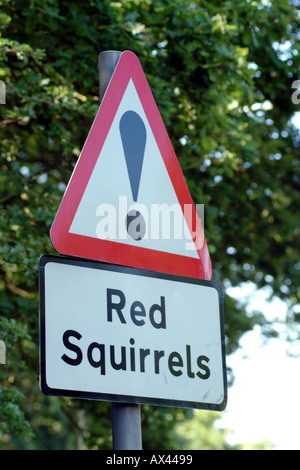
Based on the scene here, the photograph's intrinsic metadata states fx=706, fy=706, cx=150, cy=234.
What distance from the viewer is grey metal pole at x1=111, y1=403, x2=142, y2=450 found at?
76.8 inches

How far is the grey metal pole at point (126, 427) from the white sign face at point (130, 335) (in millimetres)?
41

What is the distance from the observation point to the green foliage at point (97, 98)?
5172 millimetres

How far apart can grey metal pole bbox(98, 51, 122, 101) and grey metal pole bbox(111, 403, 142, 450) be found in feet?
3.45

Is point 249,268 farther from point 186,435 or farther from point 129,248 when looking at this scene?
point 186,435

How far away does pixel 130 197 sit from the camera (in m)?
2.22

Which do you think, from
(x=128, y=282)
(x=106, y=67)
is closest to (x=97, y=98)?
(x=106, y=67)

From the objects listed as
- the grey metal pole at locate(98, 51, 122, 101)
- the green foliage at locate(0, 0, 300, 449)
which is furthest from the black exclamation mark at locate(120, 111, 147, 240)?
the green foliage at locate(0, 0, 300, 449)

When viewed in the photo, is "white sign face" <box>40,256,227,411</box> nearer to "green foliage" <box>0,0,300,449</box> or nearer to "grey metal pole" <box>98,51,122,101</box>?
"grey metal pole" <box>98,51,122,101</box>

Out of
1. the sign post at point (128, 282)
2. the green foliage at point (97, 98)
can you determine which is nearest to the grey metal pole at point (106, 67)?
the sign post at point (128, 282)

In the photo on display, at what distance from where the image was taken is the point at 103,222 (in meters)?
2.14

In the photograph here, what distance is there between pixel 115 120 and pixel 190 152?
387cm

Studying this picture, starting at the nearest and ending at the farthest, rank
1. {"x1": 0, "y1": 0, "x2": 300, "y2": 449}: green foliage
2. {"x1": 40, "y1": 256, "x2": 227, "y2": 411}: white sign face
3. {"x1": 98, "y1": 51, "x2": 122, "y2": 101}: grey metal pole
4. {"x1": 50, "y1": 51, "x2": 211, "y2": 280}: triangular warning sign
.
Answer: {"x1": 40, "y1": 256, "x2": 227, "y2": 411}: white sign face, {"x1": 50, "y1": 51, "x2": 211, "y2": 280}: triangular warning sign, {"x1": 98, "y1": 51, "x2": 122, "y2": 101}: grey metal pole, {"x1": 0, "y1": 0, "x2": 300, "y2": 449}: green foliage

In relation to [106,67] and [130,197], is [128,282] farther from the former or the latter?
[106,67]

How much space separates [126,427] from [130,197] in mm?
700
